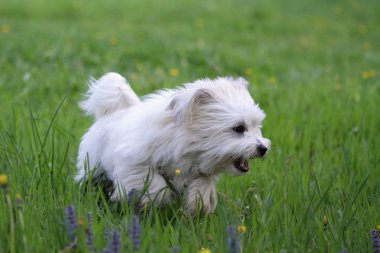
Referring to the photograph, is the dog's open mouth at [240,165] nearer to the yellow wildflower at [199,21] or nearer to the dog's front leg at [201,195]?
the dog's front leg at [201,195]

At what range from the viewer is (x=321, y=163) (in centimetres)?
431

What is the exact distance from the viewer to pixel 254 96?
612 centimetres

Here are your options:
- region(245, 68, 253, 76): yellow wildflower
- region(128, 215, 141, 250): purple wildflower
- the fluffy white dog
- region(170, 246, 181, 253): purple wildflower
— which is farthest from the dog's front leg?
region(245, 68, 253, 76): yellow wildflower

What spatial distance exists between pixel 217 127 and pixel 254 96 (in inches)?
118

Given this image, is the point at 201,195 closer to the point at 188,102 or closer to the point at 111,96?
the point at 188,102

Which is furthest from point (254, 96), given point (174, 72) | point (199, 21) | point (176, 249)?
point (199, 21)

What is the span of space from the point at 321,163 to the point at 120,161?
1.78 metres

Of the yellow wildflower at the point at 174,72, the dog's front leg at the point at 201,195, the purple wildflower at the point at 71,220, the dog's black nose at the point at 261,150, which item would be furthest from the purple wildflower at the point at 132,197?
the yellow wildflower at the point at 174,72

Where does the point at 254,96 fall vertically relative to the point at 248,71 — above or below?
below

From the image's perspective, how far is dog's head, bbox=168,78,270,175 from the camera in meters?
3.16

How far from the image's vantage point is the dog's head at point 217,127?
124 inches

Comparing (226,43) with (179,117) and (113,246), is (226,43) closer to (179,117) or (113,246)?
(179,117)

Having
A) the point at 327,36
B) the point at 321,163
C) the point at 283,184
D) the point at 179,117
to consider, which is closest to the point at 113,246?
the point at 179,117

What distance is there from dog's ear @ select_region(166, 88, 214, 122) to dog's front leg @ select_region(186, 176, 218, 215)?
438 millimetres
